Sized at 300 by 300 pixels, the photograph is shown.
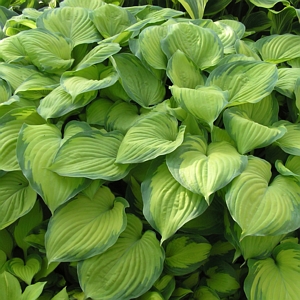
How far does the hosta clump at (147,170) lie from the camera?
0.77 meters

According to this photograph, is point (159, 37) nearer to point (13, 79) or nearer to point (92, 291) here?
point (13, 79)

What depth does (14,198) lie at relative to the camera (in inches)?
34.3

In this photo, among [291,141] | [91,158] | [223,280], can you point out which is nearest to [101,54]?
[91,158]

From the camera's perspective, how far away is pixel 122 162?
31.5 inches

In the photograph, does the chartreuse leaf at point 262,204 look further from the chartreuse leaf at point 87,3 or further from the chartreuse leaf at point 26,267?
the chartreuse leaf at point 87,3

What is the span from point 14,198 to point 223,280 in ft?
1.76

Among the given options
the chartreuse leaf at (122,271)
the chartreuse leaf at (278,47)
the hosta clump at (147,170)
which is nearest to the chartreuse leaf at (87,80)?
the hosta clump at (147,170)

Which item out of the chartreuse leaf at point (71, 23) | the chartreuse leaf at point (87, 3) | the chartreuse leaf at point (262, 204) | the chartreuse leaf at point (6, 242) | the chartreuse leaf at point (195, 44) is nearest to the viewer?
the chartreuse leaf at point (262, 204)

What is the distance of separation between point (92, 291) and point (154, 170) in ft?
0.93

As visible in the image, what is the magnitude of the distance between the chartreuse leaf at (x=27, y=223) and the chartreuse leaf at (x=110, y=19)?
57 cm

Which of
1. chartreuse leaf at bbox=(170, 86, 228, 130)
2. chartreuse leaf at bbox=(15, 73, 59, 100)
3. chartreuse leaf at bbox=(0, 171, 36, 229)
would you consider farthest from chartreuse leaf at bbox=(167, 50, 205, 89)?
chartreuse leaf at bbox=(0, 171, 36, 229)

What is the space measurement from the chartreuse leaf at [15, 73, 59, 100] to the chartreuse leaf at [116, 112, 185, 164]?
1.00ft

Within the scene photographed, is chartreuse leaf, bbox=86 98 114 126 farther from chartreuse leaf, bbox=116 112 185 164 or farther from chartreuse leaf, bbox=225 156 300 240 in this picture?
chartreuse leaf, bbox=225 156 300 240

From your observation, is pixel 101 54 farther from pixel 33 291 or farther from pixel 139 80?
pixel 33 291
